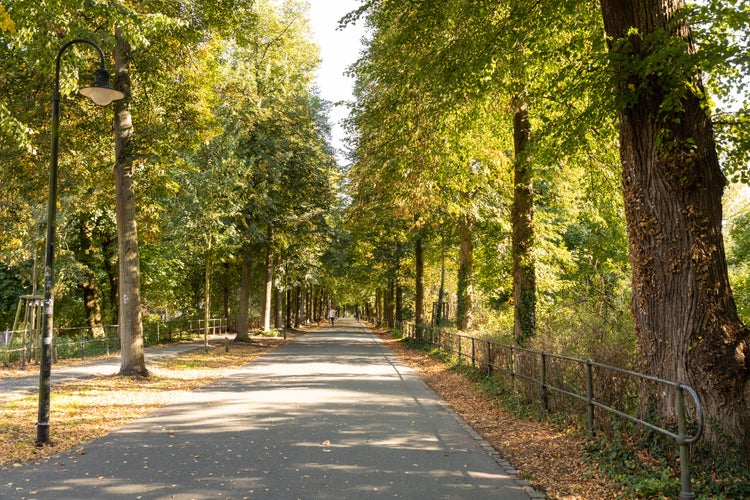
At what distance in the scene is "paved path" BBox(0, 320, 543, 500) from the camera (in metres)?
5.84

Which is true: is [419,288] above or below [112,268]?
below

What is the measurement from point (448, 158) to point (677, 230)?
8.39 metres

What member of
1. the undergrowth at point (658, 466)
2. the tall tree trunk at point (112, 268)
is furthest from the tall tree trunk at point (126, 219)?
the tall tree trunk at point (112, 268)

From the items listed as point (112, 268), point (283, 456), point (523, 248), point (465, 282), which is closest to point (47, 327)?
point (283, 456)

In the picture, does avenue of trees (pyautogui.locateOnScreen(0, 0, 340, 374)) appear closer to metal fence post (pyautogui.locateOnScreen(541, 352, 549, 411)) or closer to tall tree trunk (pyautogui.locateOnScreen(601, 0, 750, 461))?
tall tree trunk (pyautogui.locateOnScreen(601, 0, 750, 461))

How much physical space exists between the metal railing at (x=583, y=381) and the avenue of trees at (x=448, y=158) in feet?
1.11

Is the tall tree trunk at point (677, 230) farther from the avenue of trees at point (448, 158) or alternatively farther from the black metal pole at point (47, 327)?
the black metal pole at point (47, 327)

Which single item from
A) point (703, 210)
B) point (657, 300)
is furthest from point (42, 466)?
point (703, 210)

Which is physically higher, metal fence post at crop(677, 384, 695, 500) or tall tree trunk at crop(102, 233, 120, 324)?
tall tree trunk at crop(102, 233, 120, 324)

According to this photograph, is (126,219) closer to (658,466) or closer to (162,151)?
(162,151)

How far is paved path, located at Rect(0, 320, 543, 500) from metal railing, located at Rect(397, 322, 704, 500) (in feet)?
4.89

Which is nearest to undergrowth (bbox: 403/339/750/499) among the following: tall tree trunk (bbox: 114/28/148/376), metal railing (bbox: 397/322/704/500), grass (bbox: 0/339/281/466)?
metal railing (bbox: 397/322/704/500)

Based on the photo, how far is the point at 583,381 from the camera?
8.59 m

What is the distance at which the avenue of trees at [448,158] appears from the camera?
665 centimetres
